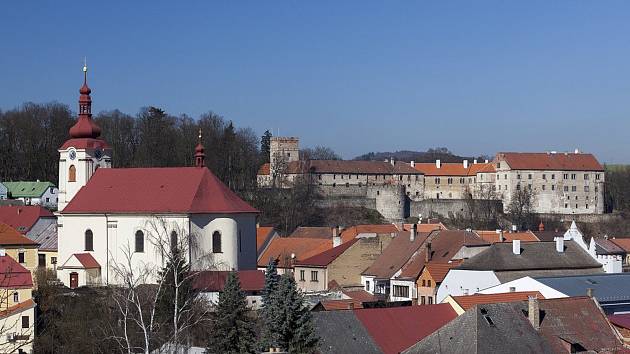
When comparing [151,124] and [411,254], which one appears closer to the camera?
Answer: [411,254]

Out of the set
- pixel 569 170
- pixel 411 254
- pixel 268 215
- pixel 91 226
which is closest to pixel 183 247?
pixel 91 226

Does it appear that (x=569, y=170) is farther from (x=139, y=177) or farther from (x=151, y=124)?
(x=139, y=177)

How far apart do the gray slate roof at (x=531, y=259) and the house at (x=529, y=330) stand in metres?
12.6

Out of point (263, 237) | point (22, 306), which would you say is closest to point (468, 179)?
point (263, 237)

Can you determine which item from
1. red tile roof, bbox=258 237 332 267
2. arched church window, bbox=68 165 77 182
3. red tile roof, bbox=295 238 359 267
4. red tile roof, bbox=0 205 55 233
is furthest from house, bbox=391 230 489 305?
red tile roof, bbox=0 205 55 233

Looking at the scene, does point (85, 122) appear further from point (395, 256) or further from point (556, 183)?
point (556, 183)

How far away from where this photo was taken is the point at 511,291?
43500 millimetres

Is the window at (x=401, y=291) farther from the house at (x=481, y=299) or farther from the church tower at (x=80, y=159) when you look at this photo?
the church tower at (x=80, y=159)

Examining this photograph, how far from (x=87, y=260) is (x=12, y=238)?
4.57 metres

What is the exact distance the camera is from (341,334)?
35.6m

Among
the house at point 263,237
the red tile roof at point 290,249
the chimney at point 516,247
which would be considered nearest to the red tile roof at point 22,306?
the chimney at point 516,247

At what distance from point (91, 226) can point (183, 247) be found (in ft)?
20.6

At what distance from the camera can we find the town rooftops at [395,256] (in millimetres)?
57062

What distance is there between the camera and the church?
56.8 meters
